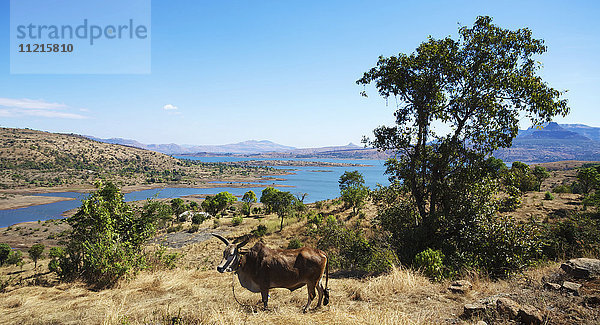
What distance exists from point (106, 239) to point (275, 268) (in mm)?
6897

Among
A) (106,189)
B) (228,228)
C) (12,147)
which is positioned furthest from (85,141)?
(106,189)

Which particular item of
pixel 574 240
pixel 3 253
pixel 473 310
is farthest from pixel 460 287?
pixel 3 253

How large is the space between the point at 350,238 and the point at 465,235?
7.07m

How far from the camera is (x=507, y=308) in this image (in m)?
4.87

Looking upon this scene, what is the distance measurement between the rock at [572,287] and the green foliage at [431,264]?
9.76 feet

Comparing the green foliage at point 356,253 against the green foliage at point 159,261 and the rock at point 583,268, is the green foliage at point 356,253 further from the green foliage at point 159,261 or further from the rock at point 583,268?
the green foliage at point 159,261

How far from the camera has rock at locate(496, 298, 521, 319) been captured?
15.7 ft

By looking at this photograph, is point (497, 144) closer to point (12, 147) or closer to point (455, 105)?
point (455, 105)

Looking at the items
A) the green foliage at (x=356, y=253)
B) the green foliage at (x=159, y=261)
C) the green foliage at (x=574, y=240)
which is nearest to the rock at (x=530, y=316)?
the green foliage at (x=356, y=253)

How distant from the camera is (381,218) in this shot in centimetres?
1269

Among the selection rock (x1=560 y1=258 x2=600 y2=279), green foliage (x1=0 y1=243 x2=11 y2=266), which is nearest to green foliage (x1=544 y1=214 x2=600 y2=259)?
Result: rock (x1=560 y1=258 x2=600 y2=279)

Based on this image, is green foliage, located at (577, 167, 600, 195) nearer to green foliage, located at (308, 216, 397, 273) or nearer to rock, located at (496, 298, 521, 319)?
green foliage, located at (308, 216, 397, 273)

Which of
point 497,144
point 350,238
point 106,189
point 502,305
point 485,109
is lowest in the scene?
point 350,238

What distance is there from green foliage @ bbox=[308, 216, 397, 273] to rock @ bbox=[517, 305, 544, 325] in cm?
409
